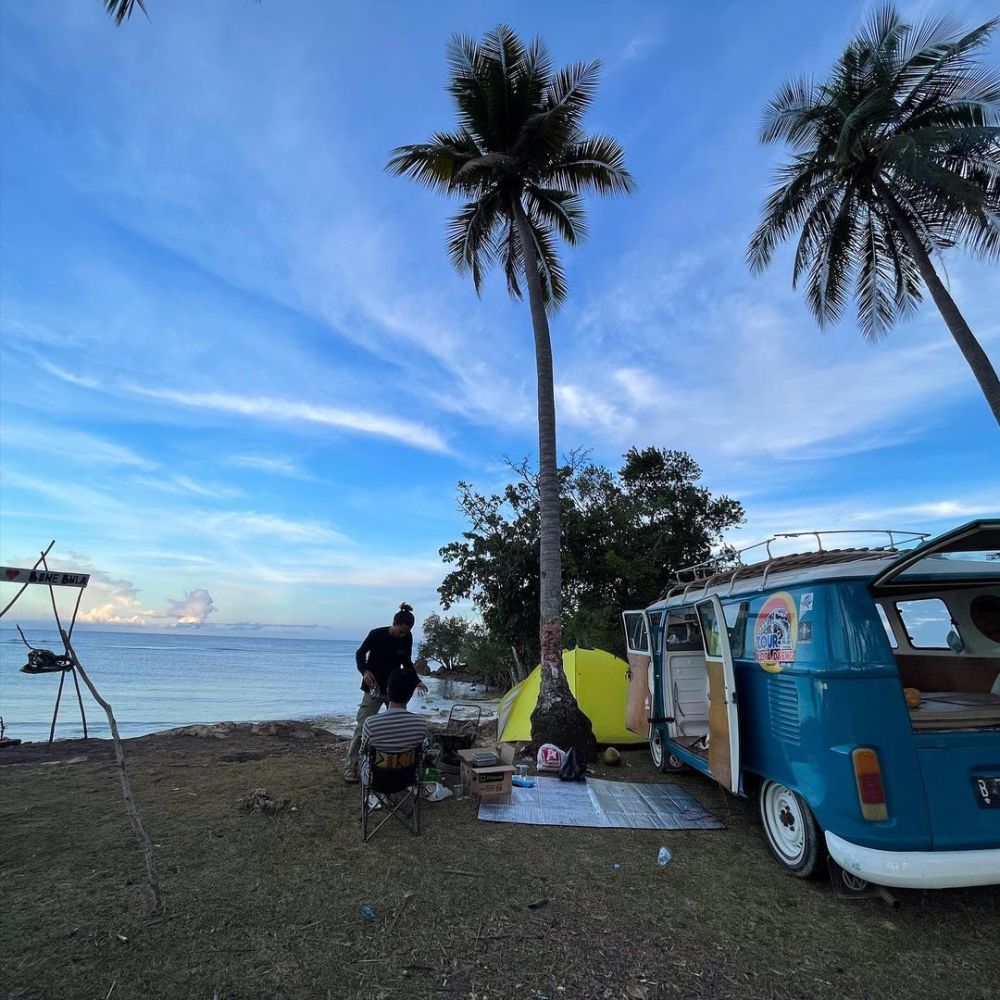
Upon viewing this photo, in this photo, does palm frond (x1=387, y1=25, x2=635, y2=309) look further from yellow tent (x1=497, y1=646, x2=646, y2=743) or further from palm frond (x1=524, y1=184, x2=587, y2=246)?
yellow tent (x1=497, y1=646, x2=646, y2=743)

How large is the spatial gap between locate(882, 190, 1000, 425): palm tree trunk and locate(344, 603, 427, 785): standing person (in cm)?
1128

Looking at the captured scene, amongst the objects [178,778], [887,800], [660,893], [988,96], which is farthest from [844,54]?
[178,778]

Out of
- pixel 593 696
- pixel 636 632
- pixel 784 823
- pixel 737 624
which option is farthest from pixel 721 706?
pixel 593 696

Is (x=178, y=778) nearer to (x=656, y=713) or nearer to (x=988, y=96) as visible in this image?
(x=656, y=713)

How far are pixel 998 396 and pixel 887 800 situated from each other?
10.5 m

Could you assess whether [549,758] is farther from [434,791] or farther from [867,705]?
[867,705]

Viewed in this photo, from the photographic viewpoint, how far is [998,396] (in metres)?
10.6

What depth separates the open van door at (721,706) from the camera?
478cm

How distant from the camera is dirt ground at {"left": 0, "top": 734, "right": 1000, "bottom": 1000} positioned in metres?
3.03

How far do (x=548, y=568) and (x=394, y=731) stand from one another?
4294 millimetres

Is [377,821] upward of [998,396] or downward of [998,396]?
downward

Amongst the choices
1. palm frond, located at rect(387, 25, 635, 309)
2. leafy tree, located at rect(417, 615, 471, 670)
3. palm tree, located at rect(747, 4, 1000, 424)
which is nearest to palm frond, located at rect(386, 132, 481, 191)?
palm frond, located at rect(387, 25, 635, 309)

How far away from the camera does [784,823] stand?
466 cm

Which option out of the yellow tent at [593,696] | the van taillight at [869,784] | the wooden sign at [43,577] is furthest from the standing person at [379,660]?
the van taillight at [869,784]
